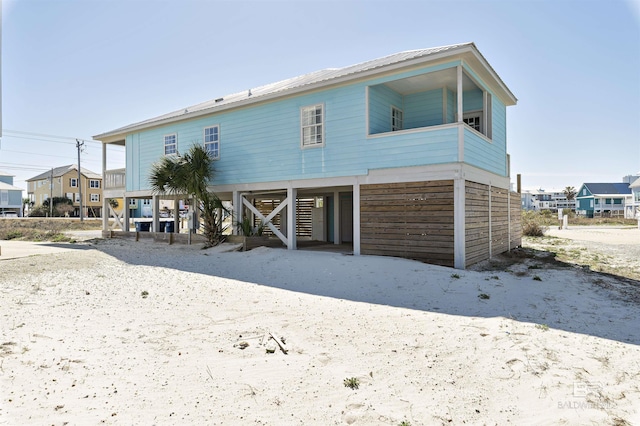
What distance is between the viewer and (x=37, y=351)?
173 inches

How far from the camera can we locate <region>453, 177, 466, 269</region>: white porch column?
960 cm

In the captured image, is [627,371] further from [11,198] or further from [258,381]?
[11,198]

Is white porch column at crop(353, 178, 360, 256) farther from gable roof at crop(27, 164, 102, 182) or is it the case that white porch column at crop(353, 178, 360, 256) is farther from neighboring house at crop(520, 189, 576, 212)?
neighboring house at crop(520, 189, 576, 212)

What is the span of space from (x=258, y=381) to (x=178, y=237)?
12828 mm

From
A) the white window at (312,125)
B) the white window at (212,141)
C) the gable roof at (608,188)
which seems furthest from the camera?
the gable roof at (608,188)

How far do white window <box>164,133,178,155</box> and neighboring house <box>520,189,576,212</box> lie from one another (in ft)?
294

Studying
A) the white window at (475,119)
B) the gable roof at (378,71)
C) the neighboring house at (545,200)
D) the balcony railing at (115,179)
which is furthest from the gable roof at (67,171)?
the neighboring house at (545,200)

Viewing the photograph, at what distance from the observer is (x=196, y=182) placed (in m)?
13.9

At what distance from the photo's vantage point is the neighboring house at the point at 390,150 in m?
9.97

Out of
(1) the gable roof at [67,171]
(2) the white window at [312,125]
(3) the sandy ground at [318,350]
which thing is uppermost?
(1) the gable roof at [67,171]

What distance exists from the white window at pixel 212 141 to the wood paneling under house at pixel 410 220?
22.2ft

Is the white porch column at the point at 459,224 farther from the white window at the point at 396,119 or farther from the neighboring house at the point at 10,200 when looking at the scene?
the neighboring house at the point at 10,200

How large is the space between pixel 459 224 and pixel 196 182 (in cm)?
894

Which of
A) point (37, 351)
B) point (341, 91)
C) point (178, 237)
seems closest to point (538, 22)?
point (341, 91)
